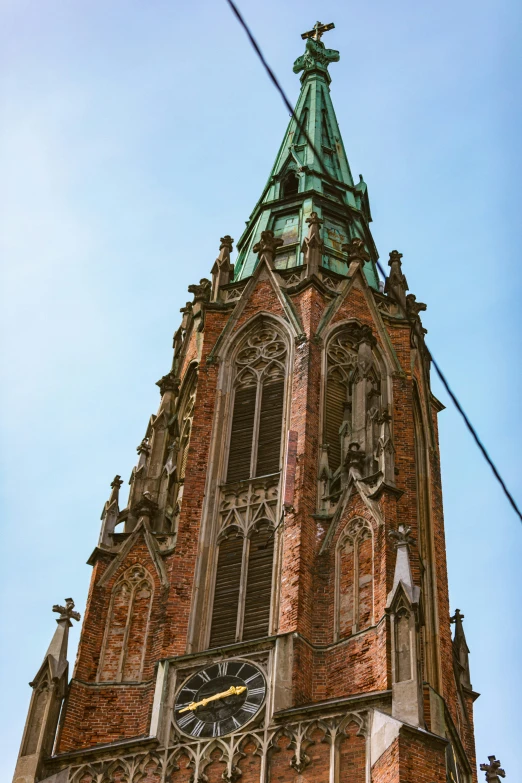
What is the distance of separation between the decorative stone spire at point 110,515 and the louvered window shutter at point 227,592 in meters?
2.56

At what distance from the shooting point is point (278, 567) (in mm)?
32000

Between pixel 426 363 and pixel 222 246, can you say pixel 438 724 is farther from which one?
pixel 222 246

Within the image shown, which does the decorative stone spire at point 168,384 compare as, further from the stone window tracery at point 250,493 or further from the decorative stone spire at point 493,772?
the decorative stone spire at point 493,772

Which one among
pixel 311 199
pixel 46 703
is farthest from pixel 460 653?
Result: pixel 311 199

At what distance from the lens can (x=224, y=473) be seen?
3503cm

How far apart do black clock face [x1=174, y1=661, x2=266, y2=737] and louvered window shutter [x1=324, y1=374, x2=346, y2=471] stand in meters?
6.37

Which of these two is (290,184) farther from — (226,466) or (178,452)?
(226,466)

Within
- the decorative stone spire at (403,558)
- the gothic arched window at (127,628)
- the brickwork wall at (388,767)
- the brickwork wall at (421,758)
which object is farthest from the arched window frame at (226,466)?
the brickwork wall at (421,758)

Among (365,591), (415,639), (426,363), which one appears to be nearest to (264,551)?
(365,591)

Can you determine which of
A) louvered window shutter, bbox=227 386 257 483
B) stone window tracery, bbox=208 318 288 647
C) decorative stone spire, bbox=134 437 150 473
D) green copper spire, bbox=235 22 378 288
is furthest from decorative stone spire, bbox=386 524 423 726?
green copper spire, bbox=235 22 378 288

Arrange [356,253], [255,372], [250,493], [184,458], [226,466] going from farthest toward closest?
[356,253] → [255,372] → [184,458] → [226,466] → [250,493]

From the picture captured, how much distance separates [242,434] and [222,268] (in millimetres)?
6788

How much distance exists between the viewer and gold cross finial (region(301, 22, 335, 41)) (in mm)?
56125

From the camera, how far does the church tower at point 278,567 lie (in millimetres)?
28000
